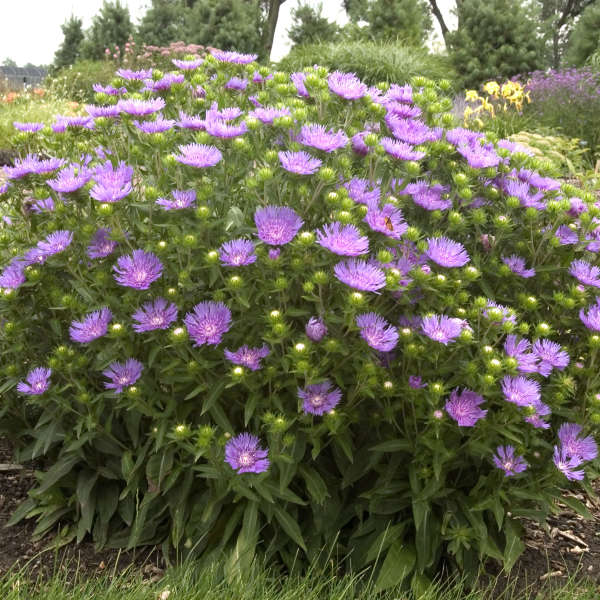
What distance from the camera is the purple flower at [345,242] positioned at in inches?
89.3

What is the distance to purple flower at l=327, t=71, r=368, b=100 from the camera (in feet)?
9.22

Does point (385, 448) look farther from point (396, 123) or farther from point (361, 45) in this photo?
point (361, 45)

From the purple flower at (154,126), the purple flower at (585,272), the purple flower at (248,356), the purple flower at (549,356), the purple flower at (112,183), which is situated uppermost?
the purple flower at (154,126)

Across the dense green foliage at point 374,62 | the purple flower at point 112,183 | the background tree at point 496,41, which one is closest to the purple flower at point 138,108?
the purple flower at point 112,183

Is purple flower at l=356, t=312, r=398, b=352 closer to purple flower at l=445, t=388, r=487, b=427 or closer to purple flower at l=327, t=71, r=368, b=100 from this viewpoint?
purple flower at l=445, t=388, r=487, b=427

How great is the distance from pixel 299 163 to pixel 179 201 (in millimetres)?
427

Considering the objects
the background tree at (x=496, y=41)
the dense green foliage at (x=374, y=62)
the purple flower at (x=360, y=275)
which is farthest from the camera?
the background tree at (x=496, y=41)

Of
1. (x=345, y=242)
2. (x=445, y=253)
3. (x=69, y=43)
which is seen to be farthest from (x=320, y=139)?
(x=69, y=43)

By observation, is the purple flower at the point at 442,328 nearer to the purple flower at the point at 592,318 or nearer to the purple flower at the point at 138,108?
the purple flower at the point at 592,318

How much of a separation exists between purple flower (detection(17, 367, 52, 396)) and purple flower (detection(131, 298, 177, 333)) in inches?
19.0

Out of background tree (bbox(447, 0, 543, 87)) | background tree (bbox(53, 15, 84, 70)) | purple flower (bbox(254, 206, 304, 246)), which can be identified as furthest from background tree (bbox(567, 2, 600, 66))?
purple flower (bbox(254, 206, 304, 246))

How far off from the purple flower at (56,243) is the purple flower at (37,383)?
17.5 inches

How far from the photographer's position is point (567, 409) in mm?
2766

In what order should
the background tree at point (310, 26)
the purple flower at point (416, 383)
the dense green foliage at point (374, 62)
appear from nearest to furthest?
the purple flower at point (416, 383), the dense green foliage at point (374, 62), the background tree at point (310, 26)
